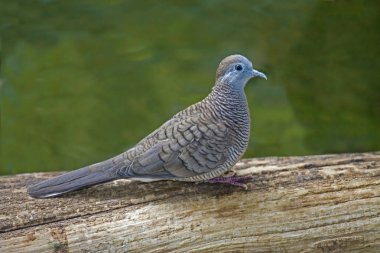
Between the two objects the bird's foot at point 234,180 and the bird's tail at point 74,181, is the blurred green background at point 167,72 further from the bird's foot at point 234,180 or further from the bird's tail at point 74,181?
the bird's tail at point 74,181

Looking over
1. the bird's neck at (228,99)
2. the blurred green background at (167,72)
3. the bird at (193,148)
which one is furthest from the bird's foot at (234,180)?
the blurred green background at (167,72)

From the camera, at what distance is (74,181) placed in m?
2.95

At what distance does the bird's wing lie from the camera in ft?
9.63

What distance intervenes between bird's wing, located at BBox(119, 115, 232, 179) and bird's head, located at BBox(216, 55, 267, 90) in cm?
18

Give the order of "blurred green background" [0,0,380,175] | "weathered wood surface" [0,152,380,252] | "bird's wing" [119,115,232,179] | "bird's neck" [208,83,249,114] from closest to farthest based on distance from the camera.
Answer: "weathered wood surface" [0,152,380,252], "bird's wing" [119,115,232,179], "bird's neck" [208,83,249,114], "blurred green background" [0,0,380,175]

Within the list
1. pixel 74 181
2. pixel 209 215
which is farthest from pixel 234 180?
pixel 74 181

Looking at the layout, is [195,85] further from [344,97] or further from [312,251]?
[312,251]

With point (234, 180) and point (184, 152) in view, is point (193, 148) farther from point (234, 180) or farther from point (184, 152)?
point (234, 180)

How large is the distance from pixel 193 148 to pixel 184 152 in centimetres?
4

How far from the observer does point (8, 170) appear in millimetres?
5160

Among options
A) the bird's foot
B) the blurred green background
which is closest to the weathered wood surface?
the bird's foot

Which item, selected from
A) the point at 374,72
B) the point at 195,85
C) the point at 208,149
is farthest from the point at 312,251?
the point at 374,72

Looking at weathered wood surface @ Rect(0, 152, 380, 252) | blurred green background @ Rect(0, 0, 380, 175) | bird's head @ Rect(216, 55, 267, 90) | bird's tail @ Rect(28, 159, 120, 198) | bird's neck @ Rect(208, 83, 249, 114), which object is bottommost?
weathered wood surface @ Rect(0, 152, 380, 252)

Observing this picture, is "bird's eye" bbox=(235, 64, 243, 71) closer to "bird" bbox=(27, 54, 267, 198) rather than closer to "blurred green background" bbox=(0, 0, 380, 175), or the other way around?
"bird" bbox=(27, 54, 267, 198)
